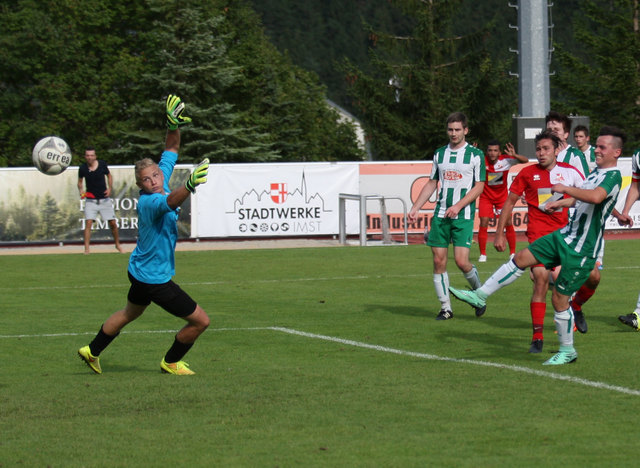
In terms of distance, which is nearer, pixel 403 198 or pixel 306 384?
pixel 306 384

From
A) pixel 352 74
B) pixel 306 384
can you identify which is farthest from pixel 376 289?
pixel 352 74

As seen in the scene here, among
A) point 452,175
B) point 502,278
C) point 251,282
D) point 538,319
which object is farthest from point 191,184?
point 251,282

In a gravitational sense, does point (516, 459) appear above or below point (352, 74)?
below

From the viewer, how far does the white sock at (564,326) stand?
28.7 feet

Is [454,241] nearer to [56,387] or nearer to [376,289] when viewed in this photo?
[376,289]

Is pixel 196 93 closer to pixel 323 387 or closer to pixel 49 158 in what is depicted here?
pixel 49 158

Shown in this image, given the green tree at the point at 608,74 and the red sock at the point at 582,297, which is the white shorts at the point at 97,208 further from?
the green tree at the point at 608,74

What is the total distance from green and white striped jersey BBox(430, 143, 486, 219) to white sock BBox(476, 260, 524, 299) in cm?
254

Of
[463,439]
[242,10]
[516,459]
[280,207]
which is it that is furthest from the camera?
[242,10]

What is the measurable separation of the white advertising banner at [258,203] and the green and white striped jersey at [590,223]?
17.8 m

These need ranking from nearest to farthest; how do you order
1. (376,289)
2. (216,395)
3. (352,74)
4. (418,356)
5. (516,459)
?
A: 1. (516,459)
2. (216,395)
3. (418,356)
4. (376,289)
5. (352,74)

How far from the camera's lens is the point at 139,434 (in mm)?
6613

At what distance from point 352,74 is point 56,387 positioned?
4980cm

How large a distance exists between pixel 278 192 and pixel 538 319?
1723cm
